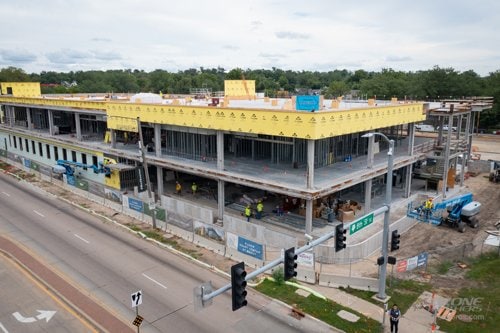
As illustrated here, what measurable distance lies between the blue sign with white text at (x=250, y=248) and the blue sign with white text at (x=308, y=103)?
32.4ft

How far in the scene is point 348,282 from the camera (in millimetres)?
21906

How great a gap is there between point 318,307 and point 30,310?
47.2ft

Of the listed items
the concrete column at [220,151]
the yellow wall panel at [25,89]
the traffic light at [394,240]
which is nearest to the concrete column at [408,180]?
the concrete column at [220,151]

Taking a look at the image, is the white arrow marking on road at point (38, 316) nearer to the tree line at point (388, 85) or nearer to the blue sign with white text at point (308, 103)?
the blue sign with white text at point (308, 103)

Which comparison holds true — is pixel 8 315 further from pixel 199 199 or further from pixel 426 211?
pixel 426 211

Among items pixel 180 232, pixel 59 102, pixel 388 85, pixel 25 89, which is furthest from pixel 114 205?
pixel 388 85

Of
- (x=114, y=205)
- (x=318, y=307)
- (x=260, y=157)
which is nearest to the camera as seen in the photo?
(x=318, y=307)

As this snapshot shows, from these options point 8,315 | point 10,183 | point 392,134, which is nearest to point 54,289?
point 8,315

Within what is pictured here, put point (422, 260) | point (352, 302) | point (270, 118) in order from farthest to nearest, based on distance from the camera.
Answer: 1. point (270, 118)
2. point (422, 260)
3. point (352, 302)

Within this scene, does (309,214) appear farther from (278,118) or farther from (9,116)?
→ (9,116)

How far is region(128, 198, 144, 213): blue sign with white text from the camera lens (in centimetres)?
3289

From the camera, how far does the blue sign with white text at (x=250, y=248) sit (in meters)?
24.1

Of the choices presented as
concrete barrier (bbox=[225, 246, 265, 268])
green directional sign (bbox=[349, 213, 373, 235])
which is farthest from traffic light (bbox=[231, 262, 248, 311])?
concrete barrier (bbox=[225, 246, 265, 268])

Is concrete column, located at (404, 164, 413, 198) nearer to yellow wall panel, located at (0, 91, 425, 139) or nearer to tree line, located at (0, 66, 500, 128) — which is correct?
yellow wall panel, located at (0, 91, 425, 139)
